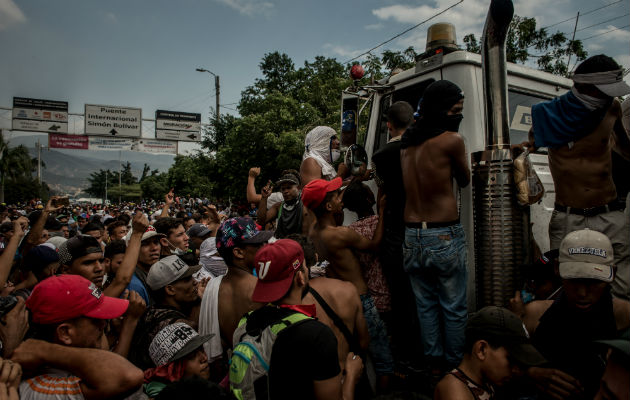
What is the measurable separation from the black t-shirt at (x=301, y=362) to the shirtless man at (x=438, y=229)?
1141 mm

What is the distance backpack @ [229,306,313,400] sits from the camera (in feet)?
5.30

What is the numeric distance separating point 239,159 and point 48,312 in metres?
13.1

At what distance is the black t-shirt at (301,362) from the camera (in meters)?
1.53

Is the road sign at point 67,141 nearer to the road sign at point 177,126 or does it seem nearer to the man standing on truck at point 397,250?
the road sign at point 177,126

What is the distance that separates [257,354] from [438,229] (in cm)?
141

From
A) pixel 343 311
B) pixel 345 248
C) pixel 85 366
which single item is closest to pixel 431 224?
pixel 345 248

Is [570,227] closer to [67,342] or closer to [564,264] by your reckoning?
[564,264]

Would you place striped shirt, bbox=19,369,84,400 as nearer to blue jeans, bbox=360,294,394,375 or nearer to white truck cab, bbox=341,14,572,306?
blue jeans, bbox=360,294,394,375

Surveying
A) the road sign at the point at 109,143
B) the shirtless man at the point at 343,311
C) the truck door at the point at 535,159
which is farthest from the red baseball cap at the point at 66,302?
the road sign at the point at 109,143

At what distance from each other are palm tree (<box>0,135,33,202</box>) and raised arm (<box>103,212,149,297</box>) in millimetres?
48656

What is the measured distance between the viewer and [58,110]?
20.9 meters

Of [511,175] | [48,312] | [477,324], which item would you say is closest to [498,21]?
[511,175]

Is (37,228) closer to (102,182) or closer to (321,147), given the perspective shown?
(321,147)

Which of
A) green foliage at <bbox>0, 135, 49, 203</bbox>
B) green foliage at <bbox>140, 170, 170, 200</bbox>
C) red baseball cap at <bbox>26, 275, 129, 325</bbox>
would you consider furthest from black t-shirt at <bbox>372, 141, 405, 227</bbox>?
green foliage at <bbox>140, 170, 170, 200</bbox>
